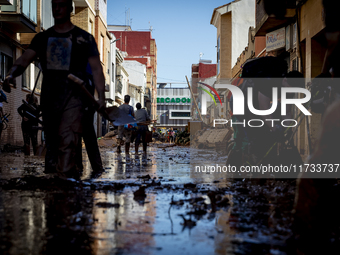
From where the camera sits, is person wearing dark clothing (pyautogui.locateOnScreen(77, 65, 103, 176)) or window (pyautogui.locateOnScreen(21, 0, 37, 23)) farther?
window (pyautogui.locateOnScreen(21, 0, 37, 23))

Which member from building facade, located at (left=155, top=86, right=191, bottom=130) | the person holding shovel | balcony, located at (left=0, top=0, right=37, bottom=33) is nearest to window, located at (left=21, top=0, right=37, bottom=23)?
balcony, located at (left=0, top=0, right=37, bottom=33)

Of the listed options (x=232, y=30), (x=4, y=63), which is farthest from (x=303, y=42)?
(x=232, y=30)

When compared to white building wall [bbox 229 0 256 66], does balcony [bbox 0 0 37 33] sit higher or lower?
lower

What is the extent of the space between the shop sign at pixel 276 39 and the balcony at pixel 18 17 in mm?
10251

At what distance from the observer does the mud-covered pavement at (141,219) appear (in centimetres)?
246

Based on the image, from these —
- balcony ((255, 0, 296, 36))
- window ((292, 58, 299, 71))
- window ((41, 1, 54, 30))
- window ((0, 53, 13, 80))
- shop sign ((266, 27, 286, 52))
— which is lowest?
window ((292, 58, 299, 71))

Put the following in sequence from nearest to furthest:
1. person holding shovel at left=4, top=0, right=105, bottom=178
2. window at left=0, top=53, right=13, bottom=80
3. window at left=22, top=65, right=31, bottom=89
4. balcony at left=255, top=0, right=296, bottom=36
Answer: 1. person holding shovel at left=4, top=0, right=105, bottom=178
2. balcony at left=255, top=0, right=296, bottom=36
3. window at left=0, top=53, right=13, bottom=80
4. window at left=22, top=65, right=31, bottom=89

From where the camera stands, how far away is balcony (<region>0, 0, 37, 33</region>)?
66.0 feet

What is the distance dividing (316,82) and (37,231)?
13.1ft

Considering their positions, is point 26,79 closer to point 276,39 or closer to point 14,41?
point 14,41

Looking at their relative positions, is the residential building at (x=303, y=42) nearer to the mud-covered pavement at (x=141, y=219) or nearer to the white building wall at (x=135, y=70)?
the mud-covered pavement at (x=141, y=219)

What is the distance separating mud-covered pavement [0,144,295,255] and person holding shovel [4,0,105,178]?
1.41ft

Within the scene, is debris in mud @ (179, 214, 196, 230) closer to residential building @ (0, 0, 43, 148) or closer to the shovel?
the shovel

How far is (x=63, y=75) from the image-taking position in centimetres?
511
